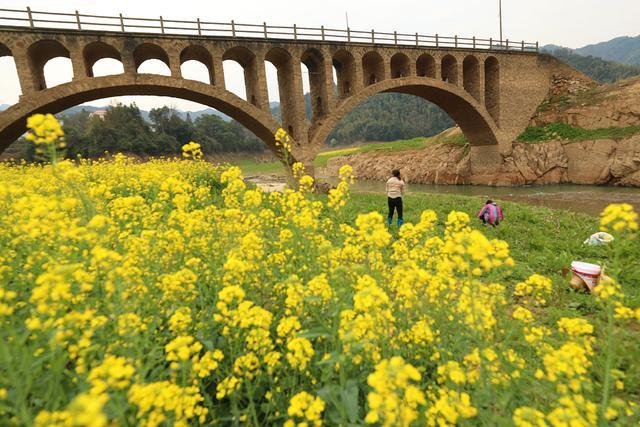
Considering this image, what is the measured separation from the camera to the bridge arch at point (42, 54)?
607 inches

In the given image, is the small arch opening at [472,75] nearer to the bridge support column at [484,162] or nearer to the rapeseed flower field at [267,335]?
the bridge support column at [484,162]

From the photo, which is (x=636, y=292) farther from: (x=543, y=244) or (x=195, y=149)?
(x=195, y=149)

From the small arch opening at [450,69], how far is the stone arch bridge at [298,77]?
8 cm

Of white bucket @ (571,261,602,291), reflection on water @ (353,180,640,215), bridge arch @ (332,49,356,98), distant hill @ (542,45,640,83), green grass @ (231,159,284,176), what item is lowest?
reflection on water @ (353,180,640,215)

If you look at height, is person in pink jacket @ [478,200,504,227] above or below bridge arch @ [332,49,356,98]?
below

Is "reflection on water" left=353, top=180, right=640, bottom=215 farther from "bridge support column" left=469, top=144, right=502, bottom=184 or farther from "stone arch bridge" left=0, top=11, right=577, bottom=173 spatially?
"stone arch bridge" left=0, top=11, right=577, bottom=173

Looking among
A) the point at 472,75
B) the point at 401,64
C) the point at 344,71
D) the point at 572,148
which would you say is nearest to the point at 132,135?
the point at 344,71

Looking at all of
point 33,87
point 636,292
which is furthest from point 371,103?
point 636,292

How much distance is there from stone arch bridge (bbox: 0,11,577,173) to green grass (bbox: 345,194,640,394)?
9.66m

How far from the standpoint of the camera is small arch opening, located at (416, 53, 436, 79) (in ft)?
80.6

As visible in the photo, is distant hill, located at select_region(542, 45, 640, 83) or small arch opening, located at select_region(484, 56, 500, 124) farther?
distant hill, located at select_region(542, 45, 640, 83)

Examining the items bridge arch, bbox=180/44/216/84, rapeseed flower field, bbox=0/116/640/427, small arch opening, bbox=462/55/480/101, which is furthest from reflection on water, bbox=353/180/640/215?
bridge arch, bbox=180/44/216/84

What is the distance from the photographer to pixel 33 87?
595 inches

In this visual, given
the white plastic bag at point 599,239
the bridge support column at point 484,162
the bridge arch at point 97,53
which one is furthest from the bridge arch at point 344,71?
the white plastic bag at point 599,239
